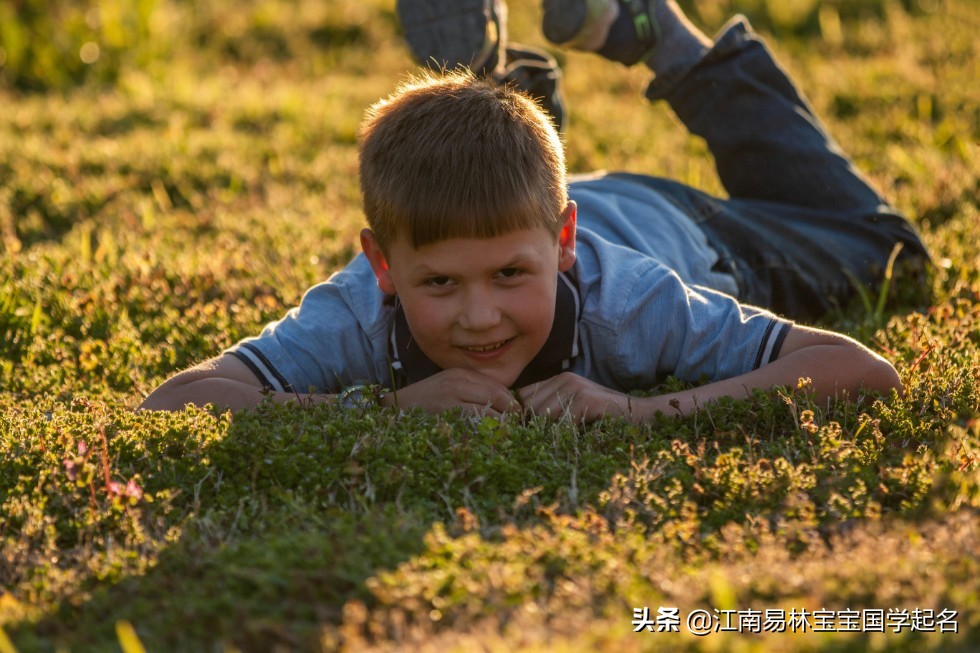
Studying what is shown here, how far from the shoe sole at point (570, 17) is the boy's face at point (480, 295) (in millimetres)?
2003

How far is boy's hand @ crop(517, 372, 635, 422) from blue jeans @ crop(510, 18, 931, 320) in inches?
62.7

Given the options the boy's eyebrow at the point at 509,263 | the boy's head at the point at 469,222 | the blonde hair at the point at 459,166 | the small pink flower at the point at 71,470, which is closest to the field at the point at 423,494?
the small pink flower at the point at 71,470

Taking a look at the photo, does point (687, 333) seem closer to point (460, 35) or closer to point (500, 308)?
point (500, 308)

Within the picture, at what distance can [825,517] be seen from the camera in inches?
130

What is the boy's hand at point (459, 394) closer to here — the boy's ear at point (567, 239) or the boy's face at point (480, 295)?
the boy's face at point (480, 295)

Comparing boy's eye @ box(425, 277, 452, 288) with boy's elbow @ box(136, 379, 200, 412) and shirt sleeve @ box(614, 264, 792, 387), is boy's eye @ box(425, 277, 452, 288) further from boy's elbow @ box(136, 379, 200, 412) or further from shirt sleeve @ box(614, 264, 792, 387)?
boy's elbow @ box(136, 379, 200, 412)

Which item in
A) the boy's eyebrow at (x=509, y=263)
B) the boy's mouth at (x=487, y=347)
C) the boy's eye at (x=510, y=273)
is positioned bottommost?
the boy's mouth at (x=487, y=347)

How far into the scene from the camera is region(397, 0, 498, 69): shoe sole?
567 cm

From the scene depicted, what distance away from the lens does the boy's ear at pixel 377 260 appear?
4.29 metres

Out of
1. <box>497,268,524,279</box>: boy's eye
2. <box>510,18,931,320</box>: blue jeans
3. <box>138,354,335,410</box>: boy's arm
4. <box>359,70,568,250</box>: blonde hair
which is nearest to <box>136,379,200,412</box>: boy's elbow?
<box>138,354,335,410</box>: boy's arm

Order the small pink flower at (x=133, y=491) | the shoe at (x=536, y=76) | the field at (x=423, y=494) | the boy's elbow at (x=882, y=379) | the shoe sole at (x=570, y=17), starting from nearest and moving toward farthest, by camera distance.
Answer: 1. the field at (x=423, y=494)
2. the small pink flower at (x=133, y=491)
3. the boy's elbow at (x=882, y=379)
4. the shoe sole at (x=570, y=17)
5. the shoe at (x=536, y=76)

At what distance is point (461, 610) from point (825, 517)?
1167mm

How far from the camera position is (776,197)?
20.1ft

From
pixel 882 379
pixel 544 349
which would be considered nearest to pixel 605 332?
pixel 544 349
